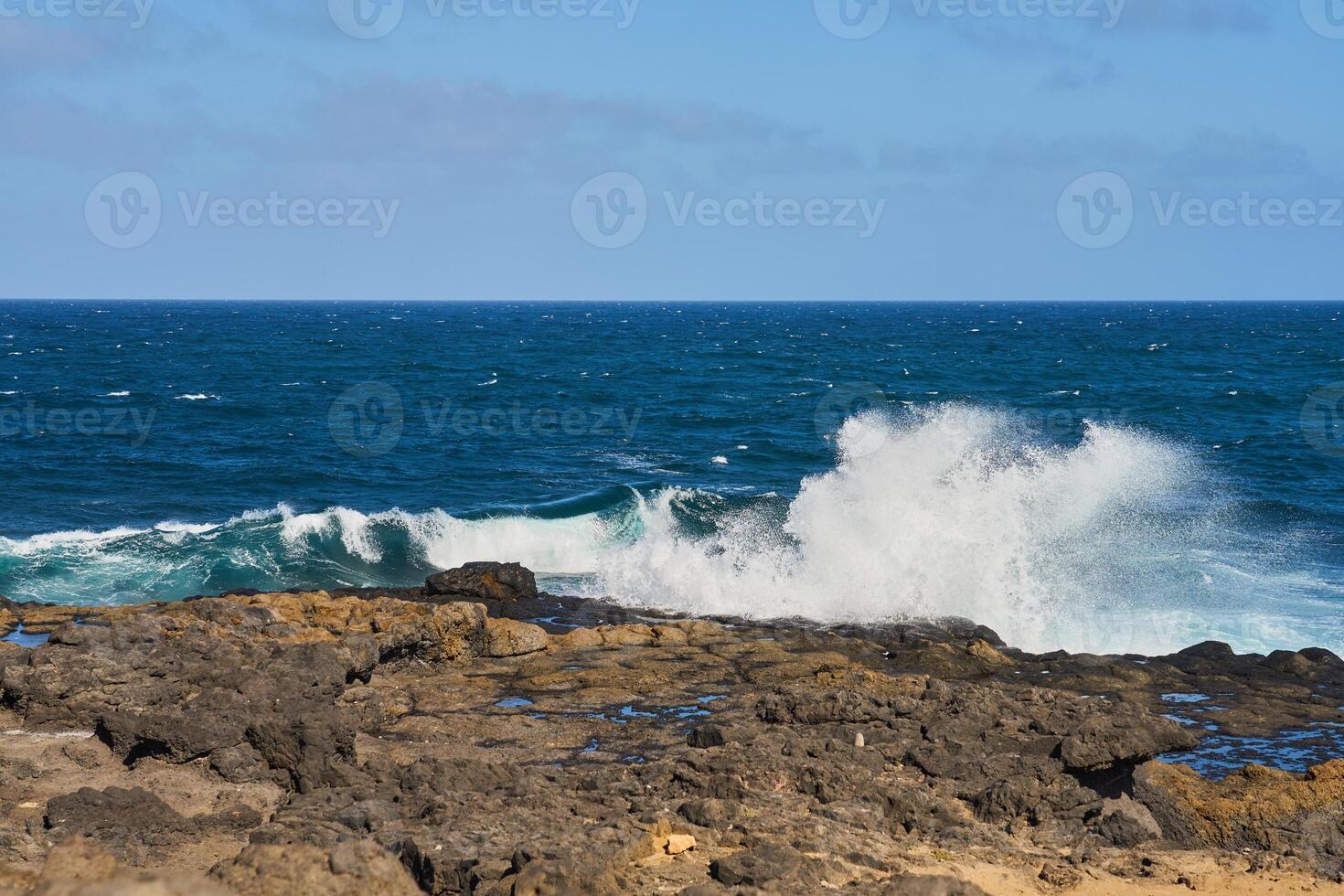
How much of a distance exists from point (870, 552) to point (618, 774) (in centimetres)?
1213

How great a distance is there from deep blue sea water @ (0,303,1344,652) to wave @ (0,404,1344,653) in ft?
0.24

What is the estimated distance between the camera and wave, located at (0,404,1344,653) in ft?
67.8

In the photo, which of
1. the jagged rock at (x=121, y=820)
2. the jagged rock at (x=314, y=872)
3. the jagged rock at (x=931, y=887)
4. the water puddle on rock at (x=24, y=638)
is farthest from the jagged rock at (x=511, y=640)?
the jagged rock at (x=931, y=887)

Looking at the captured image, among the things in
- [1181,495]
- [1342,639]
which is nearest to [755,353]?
[1181,495]

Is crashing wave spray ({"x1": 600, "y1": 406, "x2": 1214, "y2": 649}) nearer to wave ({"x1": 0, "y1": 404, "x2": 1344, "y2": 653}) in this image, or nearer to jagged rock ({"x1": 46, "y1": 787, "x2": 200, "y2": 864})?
wave ({"x1": 0, "y1": 404, "x2": 1344, "y2": 653})

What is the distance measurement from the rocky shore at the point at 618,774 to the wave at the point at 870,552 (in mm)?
5030

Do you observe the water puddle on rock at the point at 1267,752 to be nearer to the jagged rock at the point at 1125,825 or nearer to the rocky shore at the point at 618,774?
the rocky shore at the point at 618,774

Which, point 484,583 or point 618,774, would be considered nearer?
point 618,774

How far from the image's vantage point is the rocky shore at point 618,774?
829 centimetres

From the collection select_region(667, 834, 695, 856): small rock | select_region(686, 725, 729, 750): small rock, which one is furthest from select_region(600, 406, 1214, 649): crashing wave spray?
select_region(667, 834, 695, 856): small rock

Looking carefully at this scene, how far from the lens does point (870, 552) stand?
22.0 metres

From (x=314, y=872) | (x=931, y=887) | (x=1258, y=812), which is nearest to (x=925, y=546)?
(x=1258, y=812)

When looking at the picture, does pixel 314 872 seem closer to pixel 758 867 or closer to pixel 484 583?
pixel 758 867

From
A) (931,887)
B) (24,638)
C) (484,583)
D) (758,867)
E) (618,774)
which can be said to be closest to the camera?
(931,887)
